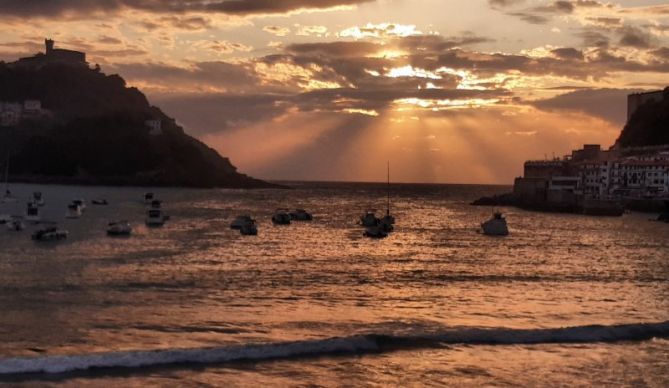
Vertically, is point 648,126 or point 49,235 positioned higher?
point 648,126

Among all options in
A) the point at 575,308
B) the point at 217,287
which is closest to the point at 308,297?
the point at 217,287

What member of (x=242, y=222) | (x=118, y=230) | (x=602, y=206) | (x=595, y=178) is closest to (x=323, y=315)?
(x=118, y=230)

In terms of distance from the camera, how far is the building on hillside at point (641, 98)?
184175 mm

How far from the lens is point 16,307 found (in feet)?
101

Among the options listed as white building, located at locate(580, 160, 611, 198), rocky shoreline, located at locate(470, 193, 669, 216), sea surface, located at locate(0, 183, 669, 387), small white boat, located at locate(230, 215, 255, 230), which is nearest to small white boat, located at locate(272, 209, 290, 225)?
small white boat, located at locate(230, 215, 255, 230)

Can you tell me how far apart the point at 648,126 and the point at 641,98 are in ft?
59.7

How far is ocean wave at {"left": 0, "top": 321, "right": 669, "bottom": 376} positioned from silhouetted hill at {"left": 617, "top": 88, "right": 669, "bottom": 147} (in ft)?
517

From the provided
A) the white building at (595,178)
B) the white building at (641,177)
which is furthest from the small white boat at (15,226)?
the white building at (641,177)

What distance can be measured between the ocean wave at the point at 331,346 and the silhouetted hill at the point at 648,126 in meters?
158

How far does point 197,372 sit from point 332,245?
138 feet

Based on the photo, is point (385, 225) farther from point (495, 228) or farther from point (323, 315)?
point (323, 315)

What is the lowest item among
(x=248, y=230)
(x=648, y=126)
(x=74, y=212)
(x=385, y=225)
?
(x=248, y=230)

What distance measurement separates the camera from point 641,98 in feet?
637

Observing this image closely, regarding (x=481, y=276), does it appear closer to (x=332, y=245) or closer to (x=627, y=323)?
(x=627, y=323)
